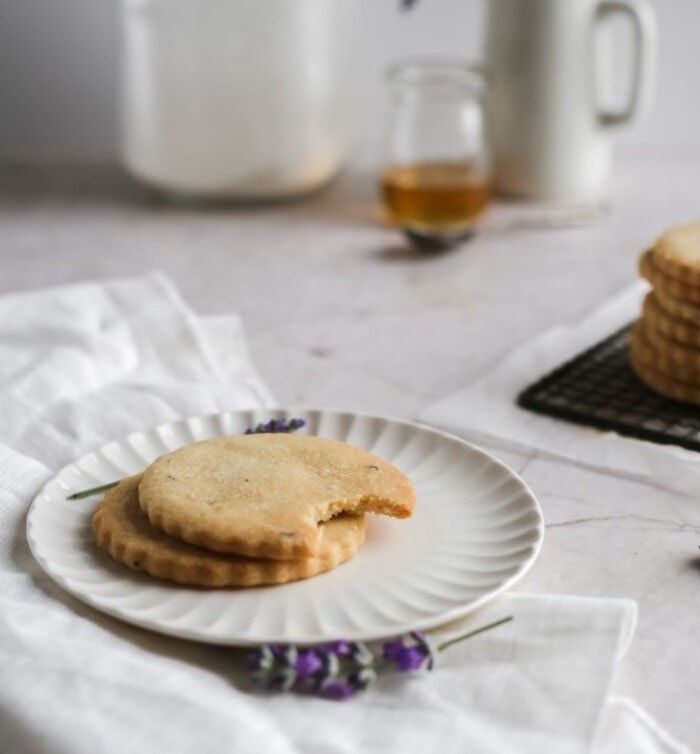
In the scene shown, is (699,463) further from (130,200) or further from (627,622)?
(130,200)

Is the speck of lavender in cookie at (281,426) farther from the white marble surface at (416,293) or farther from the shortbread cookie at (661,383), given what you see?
the shortbread cookie at (661,383)

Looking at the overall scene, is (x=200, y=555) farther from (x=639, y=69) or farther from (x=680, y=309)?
(x=639, y=69)

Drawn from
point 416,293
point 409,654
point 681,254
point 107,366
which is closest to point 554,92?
point 416,293

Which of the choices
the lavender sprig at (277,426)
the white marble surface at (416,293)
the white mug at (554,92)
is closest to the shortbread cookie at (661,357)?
the white marble surface at (416,293)

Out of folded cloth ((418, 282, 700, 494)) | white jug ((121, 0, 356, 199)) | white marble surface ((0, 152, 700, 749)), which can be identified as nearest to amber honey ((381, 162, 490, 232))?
white marble surface ((0, 152, 700, 749))

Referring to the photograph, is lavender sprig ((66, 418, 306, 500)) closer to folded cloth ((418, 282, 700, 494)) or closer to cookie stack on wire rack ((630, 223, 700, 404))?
folded cloth ((418, 282, 700, 494))

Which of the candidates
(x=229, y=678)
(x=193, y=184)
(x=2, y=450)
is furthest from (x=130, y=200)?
(x=229, y=678)
